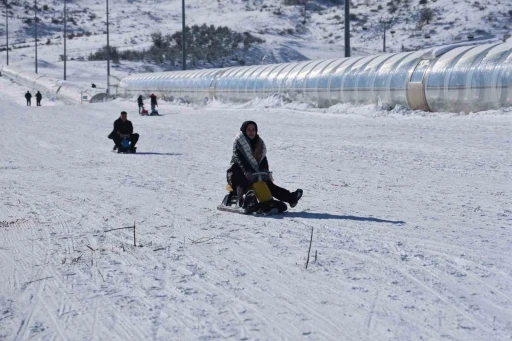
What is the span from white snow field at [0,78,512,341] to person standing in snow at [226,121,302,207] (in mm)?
286

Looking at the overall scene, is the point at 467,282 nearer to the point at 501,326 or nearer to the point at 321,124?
the point at 501,326

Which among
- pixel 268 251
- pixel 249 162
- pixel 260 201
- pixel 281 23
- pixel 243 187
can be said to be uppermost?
pixel 281 23

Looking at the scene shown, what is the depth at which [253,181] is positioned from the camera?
8.28 m

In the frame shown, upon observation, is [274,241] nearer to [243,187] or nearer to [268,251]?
[268,251]

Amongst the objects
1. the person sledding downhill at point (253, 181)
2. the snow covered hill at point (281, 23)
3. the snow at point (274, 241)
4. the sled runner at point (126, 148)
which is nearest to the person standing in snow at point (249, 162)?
the person sledding downhill at point (253, 181)

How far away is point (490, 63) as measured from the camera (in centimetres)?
2070

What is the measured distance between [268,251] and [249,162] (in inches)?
85.5

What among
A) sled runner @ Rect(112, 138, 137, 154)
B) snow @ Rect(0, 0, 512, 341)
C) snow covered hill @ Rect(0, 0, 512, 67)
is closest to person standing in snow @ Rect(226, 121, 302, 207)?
snow @ Rect(0, 0, 512, 341)

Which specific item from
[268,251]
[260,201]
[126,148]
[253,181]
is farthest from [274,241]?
[126,148]

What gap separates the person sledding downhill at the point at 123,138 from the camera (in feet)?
55.5

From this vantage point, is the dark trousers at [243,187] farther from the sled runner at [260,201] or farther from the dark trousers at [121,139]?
the dark trousers at [121,139]

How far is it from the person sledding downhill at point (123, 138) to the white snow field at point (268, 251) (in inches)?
90.5

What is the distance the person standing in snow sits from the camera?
823cm

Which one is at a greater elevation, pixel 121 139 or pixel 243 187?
pixel 121 139
